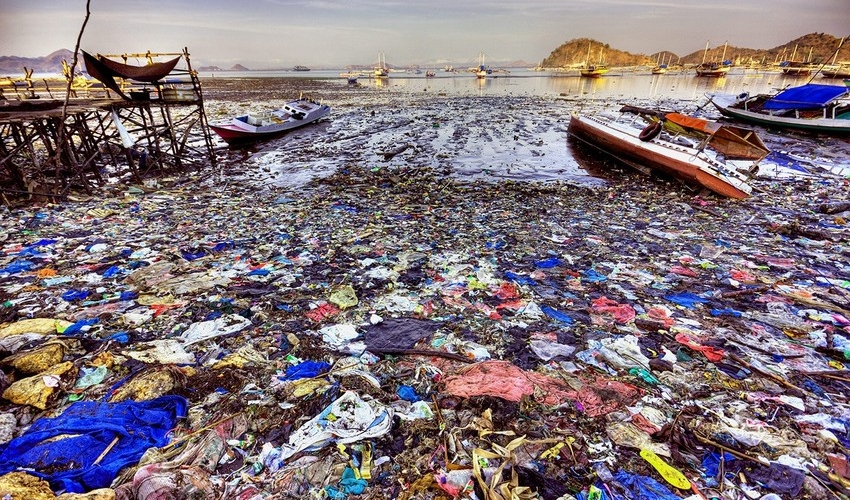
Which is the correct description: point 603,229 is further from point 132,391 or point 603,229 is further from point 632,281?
point 132,391

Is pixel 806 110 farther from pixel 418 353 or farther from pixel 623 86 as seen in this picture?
pixel 623 86

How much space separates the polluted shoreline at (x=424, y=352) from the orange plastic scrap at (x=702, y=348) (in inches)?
1.8

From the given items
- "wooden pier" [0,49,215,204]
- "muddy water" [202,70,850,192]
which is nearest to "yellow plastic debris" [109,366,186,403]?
"wooden pier" [0,49,215,204]

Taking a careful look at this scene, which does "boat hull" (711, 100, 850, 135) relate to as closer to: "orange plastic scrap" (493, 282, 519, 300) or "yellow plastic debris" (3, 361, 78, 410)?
"orange plastic scrap" (493, 282, 519, 300)

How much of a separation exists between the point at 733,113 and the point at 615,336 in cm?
2737

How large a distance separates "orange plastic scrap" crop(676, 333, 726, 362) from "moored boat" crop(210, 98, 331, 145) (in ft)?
59.9

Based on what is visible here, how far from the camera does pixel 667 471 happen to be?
8.82ft

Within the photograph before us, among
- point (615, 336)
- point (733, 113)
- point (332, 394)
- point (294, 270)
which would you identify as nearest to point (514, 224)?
point (615, 336)

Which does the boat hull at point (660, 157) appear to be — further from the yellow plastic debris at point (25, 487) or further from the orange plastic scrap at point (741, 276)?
the yellow plastic debris at point (25, 487)

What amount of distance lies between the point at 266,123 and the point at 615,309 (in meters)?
19.2

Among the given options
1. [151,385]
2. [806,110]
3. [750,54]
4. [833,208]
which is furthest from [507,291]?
[750,54]

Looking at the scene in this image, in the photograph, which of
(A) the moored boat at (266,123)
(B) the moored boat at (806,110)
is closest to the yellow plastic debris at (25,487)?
(A) the moored boat at (266,123)

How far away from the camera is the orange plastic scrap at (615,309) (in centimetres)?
471

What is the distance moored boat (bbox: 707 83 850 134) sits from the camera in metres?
17.7
